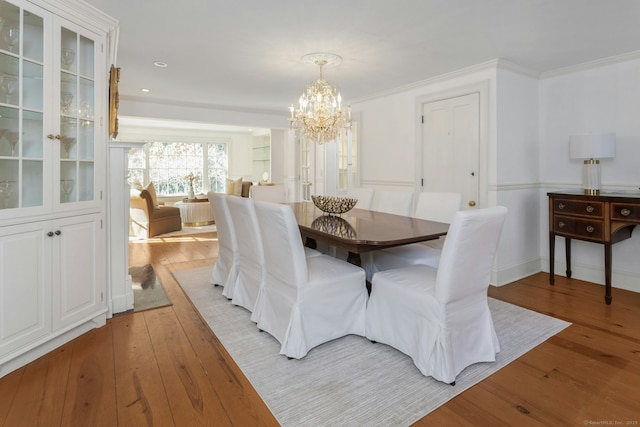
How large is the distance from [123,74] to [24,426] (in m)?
3.77

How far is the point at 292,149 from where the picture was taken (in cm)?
774

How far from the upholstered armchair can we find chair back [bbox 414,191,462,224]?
4.92 meters

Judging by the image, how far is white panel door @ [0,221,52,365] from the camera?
202 cm

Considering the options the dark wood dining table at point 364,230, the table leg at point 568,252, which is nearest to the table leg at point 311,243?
the dark wood dining table at point 364,230

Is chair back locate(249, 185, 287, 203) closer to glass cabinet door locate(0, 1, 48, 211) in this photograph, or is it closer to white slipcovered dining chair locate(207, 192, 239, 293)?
white slipcovered dining chair locate(207, 192, 239, 293)

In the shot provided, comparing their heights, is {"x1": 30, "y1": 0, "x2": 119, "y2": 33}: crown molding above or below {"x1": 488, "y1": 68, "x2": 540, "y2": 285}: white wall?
above

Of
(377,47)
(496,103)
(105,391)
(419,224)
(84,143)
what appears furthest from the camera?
(496,103)

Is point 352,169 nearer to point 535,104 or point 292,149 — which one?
point 292,149

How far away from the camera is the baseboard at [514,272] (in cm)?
379

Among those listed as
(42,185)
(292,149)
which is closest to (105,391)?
(42,185)

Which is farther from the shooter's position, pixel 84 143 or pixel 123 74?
pixel 123 74

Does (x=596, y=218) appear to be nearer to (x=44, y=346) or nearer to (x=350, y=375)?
(x=350, y=375)

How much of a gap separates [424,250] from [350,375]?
1442 mm

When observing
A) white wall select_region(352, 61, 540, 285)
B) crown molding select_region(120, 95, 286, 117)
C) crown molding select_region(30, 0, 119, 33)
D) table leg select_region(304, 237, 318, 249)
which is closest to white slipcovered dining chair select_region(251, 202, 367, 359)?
table leg select_region(304, 237, 318, 249)
